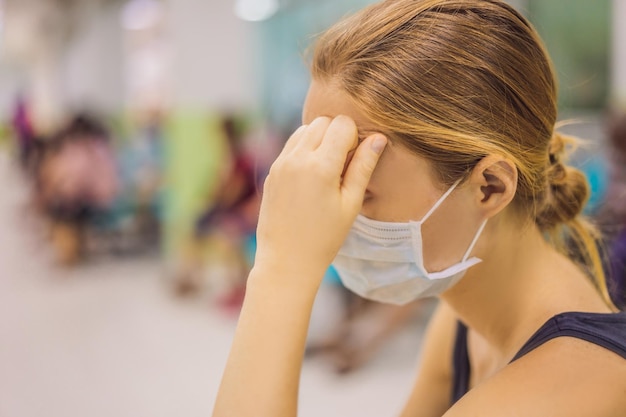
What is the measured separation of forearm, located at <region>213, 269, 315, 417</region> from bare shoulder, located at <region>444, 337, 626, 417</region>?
0.73 ft

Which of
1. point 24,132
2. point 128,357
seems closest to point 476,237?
point 128,357

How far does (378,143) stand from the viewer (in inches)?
35.0

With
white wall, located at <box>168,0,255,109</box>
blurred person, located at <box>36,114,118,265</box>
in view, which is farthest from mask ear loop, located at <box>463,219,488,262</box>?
blurred person, located at <box>36,114,118,265</box>

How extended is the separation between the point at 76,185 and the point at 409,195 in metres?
5.03

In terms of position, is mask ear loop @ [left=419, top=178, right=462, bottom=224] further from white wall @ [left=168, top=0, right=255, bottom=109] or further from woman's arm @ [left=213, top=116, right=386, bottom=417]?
white wall @ [left=168, top=0, right=255, bottom=109]

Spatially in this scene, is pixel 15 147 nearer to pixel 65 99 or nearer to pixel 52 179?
pixel 65 99

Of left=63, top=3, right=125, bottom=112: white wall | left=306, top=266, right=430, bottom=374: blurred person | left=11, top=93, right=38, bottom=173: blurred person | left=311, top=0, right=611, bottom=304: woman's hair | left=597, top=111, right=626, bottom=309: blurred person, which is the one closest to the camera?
left=311, top=0, right=611, bottom=304: woman's hair

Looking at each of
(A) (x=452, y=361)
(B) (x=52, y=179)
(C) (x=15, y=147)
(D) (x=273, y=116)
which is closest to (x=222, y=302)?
(D) (x=273, y=116)

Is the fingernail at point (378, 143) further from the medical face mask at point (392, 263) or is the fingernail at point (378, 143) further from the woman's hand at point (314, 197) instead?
the medical face mask at point (392, 263)

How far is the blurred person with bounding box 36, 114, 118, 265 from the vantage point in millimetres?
5445

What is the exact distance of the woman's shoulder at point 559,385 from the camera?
0.77 m

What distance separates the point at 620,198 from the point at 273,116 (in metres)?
3.25

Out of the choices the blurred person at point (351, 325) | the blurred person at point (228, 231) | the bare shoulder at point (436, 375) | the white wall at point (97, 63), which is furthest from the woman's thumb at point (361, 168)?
the white wall at point (97, 63)

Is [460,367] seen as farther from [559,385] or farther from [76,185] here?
[76,185]
